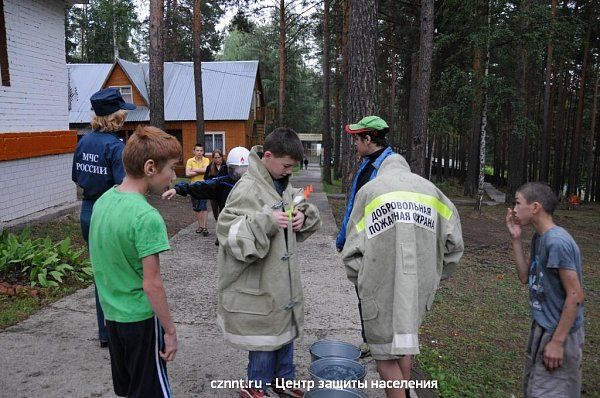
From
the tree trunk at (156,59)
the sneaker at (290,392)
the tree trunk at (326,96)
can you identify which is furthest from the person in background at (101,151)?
the tree trunk at (326,96)

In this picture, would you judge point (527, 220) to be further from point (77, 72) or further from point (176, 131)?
point (77, 72)

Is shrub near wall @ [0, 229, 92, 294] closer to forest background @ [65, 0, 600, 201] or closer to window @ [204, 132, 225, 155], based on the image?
forest background @ [65, 0, 600, 201]

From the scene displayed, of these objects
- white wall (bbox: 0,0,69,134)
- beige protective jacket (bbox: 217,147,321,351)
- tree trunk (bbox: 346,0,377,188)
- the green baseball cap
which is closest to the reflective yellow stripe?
beige protective jacket (bbox: 217,147,321,351)

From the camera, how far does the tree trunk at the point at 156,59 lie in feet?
38.9

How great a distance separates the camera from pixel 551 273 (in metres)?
2.73

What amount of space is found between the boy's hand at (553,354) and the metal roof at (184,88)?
961 inches

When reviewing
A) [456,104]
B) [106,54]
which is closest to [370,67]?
[456,104]

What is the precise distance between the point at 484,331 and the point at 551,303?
8.54 feet

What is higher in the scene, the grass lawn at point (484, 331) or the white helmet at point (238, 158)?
the white helmet at point (238, 158)

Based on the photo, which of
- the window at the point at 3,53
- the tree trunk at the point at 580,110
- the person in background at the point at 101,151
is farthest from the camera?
the tree trunk at the point at 580,110

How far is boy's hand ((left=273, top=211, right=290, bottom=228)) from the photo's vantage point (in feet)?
8.82

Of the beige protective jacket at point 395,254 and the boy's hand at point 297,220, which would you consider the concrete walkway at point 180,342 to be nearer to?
the beige protective jacket at point 395,254

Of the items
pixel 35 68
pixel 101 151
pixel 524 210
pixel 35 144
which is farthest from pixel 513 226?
pixel 35 68

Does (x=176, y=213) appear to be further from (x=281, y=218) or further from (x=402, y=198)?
(x=402, y=198)
